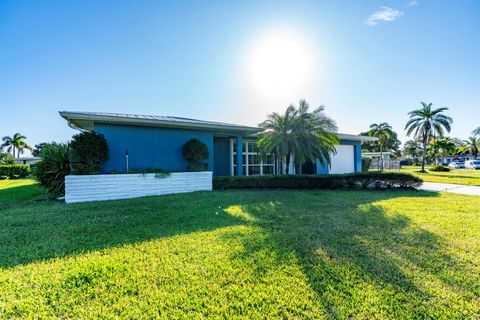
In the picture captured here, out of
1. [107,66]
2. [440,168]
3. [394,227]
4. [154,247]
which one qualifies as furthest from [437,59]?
[440,168]

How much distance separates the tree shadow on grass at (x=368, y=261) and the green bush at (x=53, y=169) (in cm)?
860

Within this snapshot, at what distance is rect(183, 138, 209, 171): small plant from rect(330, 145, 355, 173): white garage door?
35.2 feet

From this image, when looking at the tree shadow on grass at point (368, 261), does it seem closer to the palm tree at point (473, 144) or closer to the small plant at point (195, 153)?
the small plant at point (195, 153)

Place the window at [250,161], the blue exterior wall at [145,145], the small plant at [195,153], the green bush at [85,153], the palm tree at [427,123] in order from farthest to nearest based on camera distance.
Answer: the palm tree at [427,123] → the window at [250,161] → the small plant at [195,153] → the blue exterior wall at [145,145] → the green bush at [85,153]

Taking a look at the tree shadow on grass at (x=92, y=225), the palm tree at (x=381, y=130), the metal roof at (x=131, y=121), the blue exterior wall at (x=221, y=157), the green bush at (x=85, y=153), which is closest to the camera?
the tree shadow on grass at (x=92, y=225)

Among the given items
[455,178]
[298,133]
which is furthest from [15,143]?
[455,178]

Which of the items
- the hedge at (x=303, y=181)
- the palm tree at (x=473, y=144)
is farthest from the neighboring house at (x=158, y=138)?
the palm tree at (x=473, y=144)

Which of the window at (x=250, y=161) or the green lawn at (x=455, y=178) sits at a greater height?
the window at (x=250, y=161)

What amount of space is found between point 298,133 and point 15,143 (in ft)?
A: 215

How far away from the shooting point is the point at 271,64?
37.9ft

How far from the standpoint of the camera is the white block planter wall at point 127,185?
8023 mm

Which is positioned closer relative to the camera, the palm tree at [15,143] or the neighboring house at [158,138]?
the neighboring house at [158,138]

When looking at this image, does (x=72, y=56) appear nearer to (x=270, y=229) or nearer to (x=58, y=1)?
(x=58, y=1)

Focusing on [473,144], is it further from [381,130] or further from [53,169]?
[53,169]
